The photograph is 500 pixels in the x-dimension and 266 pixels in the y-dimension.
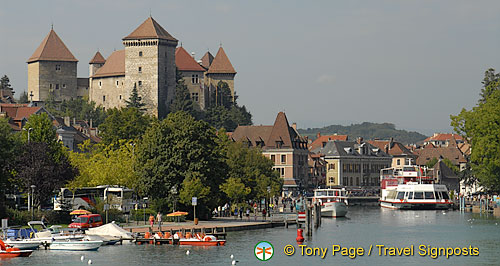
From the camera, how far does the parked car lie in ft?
242

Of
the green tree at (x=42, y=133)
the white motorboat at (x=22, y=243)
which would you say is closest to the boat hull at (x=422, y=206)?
the green tree at (x=42, y=133)

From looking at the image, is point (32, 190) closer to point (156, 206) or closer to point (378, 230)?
point (156, 206)

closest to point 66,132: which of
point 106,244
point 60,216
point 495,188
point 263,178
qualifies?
point 263,178

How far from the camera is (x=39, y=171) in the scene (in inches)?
3127

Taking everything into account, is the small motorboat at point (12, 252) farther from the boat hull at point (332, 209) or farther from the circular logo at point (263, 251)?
the boat hull at point (332, 209)

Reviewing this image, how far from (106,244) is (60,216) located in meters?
10.5

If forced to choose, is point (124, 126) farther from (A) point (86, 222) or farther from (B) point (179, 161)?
(A) point (86, 222)

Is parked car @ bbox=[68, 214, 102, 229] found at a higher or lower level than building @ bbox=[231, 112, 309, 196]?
lower

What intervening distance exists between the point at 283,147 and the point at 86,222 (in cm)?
12021

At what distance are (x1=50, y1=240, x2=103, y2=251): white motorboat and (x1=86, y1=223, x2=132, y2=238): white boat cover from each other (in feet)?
11.4

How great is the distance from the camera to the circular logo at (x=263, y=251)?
205ft

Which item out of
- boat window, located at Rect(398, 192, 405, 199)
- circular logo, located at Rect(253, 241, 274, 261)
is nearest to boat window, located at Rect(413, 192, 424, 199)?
boat window, located at Rect(398, 192, 405, 199)

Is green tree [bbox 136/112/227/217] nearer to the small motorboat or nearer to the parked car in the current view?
the parked car

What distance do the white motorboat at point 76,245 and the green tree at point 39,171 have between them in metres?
13.2
